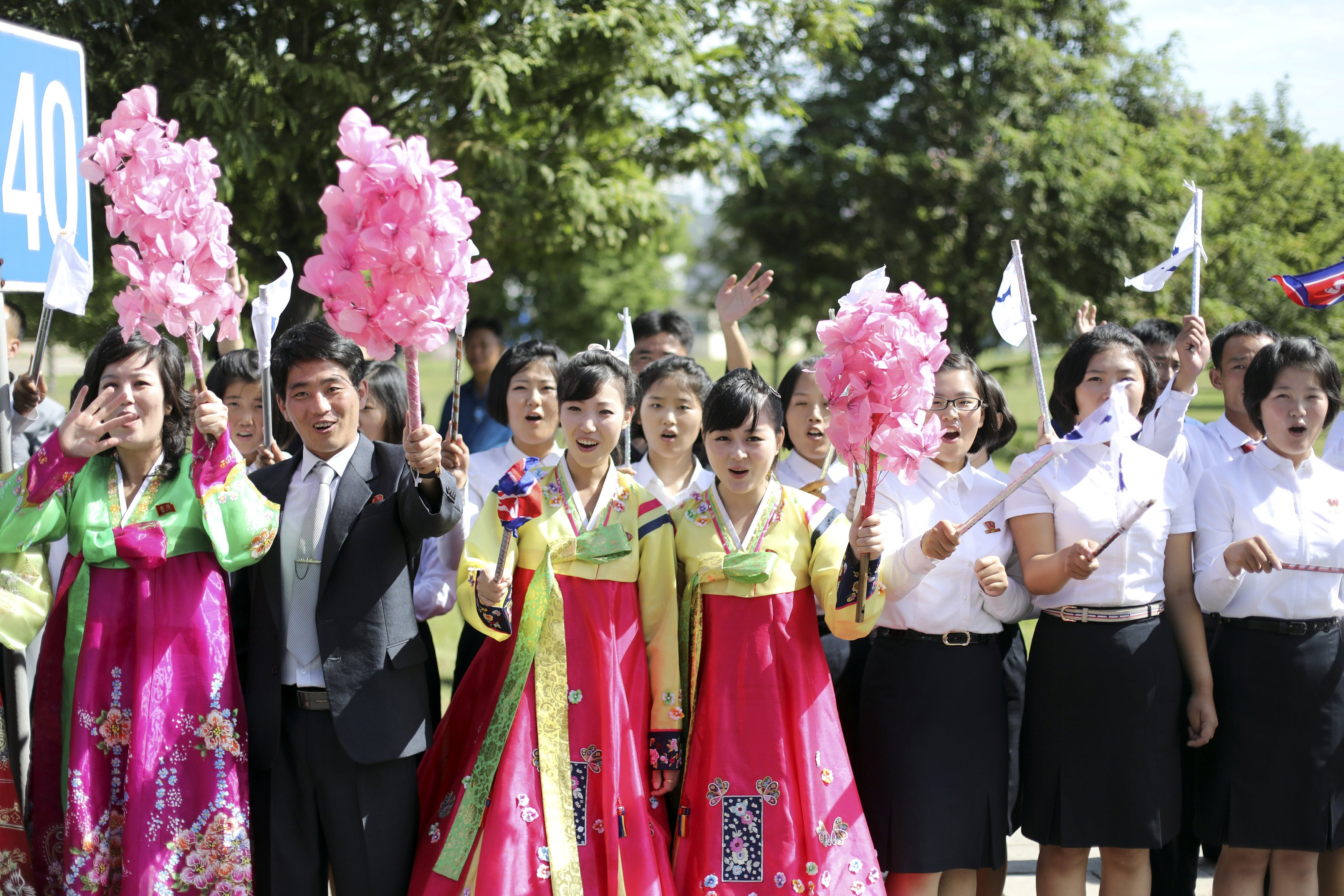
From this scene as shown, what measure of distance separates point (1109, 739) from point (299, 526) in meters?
2.37

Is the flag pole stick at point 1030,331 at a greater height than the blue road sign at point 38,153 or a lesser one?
lesser

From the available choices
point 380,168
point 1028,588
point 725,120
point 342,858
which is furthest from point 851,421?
point 725,120

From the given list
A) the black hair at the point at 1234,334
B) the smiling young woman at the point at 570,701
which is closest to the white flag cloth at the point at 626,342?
the smiling young woman at the point at 570,701

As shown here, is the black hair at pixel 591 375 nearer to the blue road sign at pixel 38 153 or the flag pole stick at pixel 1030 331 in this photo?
the flag pole stick at pixel 1030 331

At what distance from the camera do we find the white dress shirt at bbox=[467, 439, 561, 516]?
4043mm

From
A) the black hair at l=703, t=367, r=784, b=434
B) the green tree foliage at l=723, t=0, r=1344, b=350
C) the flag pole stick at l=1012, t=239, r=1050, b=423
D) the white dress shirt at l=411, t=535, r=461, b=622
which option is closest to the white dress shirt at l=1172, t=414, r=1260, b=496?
the flag pole stick at l=1012, t=239, r=1050, b=423

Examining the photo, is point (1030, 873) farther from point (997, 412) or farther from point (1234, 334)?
point (1234, 334)

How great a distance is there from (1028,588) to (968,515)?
0.27 metres

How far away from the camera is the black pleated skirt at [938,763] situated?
308cm

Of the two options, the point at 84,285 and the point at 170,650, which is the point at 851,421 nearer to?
the point at 170,650

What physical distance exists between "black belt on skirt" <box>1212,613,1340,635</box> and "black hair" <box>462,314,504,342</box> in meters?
4.29

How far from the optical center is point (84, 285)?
326cm

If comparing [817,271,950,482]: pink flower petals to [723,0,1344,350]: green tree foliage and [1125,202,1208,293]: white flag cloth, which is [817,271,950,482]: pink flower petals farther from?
[723,0,1344,350]: green tree foliage

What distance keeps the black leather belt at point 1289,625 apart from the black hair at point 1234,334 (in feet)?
3.85
